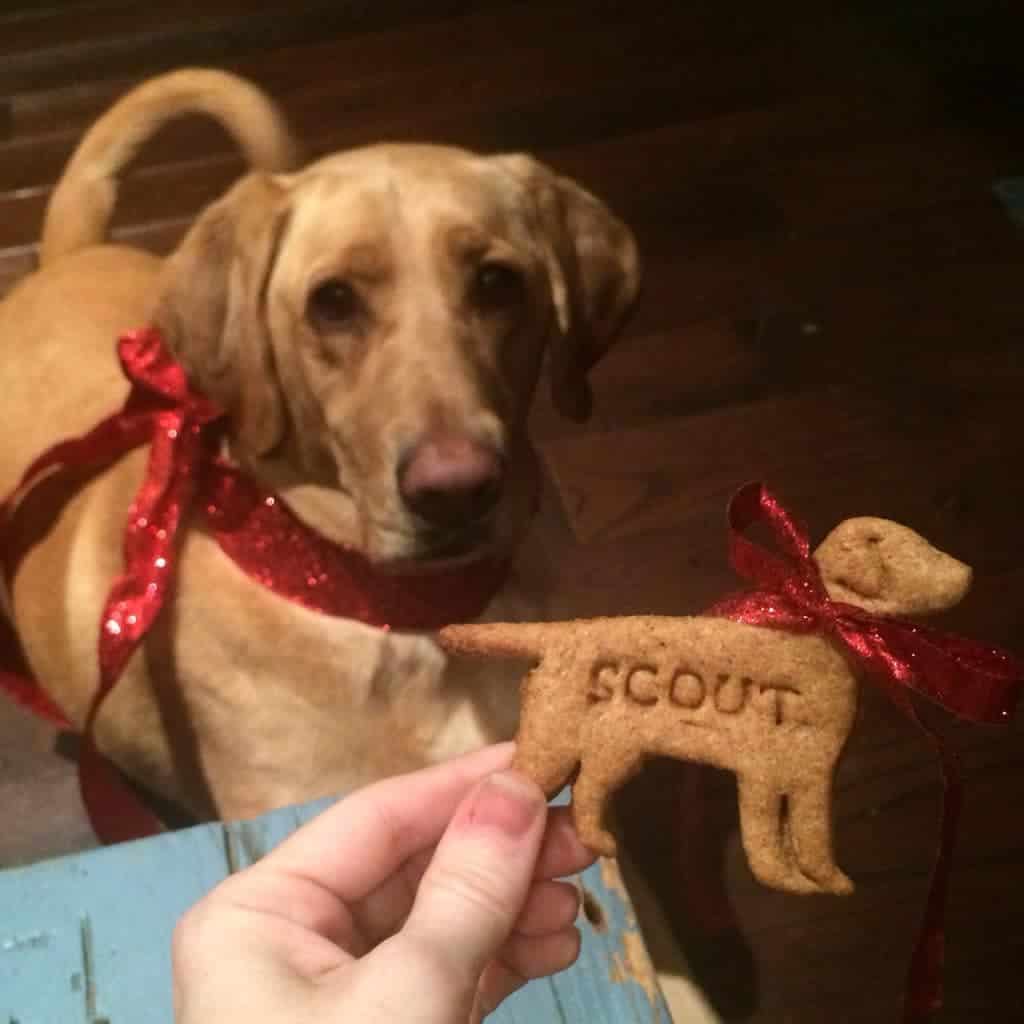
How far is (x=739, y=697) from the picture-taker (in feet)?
2.04

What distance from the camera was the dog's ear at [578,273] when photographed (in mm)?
1144

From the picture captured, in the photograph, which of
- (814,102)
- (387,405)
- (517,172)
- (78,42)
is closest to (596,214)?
(517,172)

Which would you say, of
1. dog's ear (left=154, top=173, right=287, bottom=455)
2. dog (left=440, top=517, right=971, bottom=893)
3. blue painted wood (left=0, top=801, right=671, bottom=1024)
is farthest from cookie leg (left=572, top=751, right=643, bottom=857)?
dog's ear (left=154, top=173, right=287, bottom=455)

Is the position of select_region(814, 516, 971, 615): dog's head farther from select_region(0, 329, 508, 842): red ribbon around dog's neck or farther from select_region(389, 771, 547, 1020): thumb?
select_region(0, 329, 508, 842): red ribbon around dog's neck

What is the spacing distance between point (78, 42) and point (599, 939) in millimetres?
2589

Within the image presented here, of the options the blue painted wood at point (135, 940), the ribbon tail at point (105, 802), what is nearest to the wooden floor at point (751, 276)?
the ribbon tail at point (105, 802)

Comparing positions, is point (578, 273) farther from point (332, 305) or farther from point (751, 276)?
point (751, 276)

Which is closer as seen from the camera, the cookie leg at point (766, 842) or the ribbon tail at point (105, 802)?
the cookie leg at point (766, 842)

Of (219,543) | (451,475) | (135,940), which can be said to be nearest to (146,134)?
(219,543)

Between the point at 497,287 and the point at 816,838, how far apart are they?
610 millimetres

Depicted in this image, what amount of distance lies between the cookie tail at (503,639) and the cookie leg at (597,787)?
0.07 metres

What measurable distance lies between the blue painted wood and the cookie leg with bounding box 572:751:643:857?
280 millimetres

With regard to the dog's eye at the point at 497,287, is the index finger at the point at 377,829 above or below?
below

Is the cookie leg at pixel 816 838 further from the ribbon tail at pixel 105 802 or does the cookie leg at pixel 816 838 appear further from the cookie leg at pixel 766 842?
the ribbon tail at pixel 105 802
